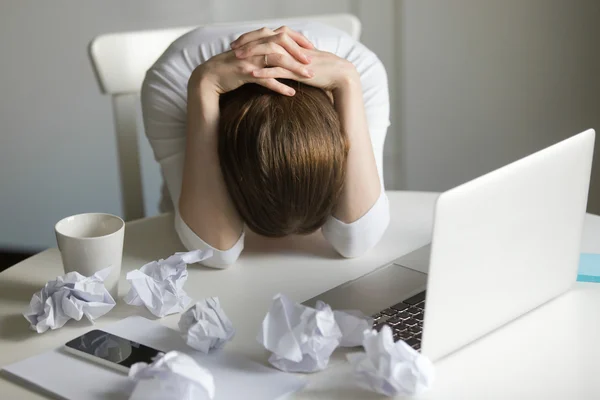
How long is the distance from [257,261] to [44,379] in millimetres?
429

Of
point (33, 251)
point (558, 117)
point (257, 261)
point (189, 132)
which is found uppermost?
point (189, 132)

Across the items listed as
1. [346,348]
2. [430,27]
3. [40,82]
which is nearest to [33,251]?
[40,82]

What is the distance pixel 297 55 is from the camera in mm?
1282

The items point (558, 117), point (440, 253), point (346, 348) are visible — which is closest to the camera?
point (440, 253)

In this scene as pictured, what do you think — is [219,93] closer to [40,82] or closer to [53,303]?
[53,303]

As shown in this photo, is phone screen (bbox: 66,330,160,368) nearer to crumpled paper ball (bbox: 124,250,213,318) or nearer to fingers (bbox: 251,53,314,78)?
crumpled paper ball (bbox: 124,250,213,318)

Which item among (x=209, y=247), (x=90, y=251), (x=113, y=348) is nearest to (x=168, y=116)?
(x=209, y=247)

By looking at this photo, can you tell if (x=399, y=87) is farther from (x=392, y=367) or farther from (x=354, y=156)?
(x=392, y=367)

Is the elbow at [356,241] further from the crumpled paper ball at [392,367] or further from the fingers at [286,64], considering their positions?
the crumpled paper ball at [392,367]

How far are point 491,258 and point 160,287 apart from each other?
0.44 metres

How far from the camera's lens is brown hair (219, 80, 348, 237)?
3.81 feet

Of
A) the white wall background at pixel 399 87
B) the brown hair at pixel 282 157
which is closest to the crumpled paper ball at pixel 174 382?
the brown hair at pixel 282 157

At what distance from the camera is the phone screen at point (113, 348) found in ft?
3.02

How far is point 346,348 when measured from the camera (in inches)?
37.8
